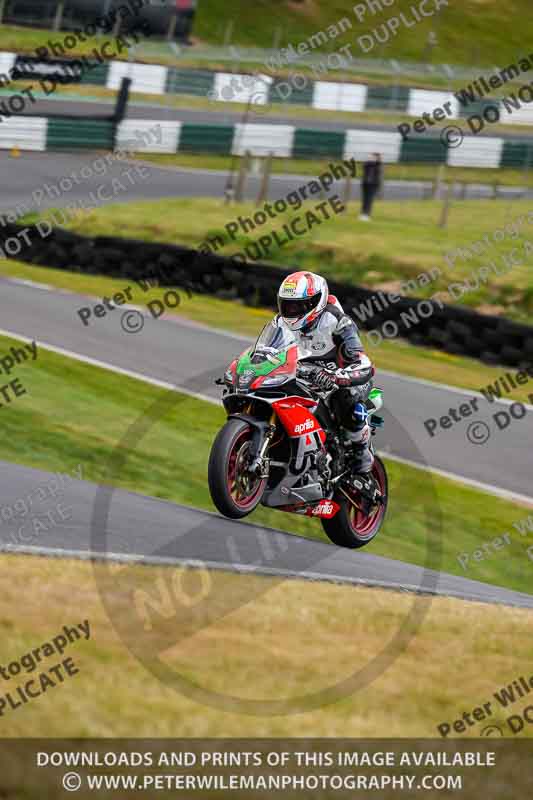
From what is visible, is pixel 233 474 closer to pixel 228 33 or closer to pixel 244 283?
pixel 244 283

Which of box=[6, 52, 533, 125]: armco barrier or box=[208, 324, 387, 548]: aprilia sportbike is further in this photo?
box=[6, 52, 533, 125]: armco barrier

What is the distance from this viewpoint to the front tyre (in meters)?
8.34

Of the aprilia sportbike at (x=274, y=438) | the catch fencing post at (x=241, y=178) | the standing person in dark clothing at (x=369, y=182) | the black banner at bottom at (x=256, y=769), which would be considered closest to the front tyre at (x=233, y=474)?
the aprilia sportbike at (x=274, y=438)

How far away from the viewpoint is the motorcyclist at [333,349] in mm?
8820

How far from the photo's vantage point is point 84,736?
529cm

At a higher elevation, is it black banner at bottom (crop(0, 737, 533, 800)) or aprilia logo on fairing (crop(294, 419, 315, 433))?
aprilia logo on fairing (crop(294, 419, 315, 433))

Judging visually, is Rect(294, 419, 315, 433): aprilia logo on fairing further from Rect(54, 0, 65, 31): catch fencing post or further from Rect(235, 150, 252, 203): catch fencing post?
Rect(54, 0, 65, 31): catch fencing post

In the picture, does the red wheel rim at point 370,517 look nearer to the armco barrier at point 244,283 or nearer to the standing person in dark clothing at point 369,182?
the armco barrier at point 244,283

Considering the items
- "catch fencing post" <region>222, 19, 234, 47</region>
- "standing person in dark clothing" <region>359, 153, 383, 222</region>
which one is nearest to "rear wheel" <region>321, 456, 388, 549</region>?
"standing person in dark clothing" <region>359, 153, 383, 222</region>

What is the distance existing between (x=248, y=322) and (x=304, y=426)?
11.8m

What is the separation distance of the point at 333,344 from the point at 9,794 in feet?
16.2

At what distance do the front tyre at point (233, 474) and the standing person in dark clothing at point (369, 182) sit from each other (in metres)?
17.2

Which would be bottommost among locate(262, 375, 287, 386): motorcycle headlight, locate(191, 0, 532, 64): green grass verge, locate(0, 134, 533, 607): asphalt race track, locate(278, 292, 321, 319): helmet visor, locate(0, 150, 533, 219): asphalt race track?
locate(0, 150, 533, 219): asphalt race track

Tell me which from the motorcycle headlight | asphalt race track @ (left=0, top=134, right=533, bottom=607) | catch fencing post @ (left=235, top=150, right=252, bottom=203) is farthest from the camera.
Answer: catch fencing post @ (left=235, top=150, right=252, bottom=203)
